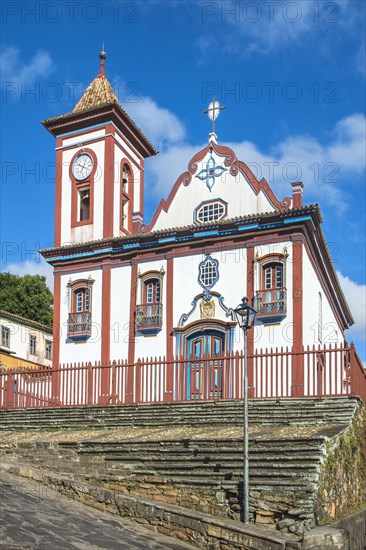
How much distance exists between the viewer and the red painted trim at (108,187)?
82.3 ft

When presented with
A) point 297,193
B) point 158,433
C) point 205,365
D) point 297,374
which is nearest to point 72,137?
point 297,193

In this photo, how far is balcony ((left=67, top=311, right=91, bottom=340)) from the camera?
79.6 feet

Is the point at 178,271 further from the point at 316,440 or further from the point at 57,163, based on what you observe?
the point at 316,440

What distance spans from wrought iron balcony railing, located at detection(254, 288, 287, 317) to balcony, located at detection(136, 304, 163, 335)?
3.27 meters

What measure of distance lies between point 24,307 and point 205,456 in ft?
122

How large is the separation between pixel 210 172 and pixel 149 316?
16.3 feet

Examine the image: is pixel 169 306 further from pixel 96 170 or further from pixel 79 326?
pixel 96 170

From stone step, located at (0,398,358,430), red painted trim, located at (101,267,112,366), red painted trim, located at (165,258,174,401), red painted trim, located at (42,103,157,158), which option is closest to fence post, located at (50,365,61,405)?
stone step, located at (0,398,358,430)

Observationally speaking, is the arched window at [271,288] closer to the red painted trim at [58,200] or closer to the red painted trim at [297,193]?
the red painted trim at [297,193]

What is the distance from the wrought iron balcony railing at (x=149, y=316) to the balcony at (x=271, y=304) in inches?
128

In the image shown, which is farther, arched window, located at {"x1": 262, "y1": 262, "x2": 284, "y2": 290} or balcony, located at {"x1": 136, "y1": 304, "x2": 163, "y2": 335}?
balcony, located at {"x1": 136, "y1": 304, "x2": 163, "y2": 335}

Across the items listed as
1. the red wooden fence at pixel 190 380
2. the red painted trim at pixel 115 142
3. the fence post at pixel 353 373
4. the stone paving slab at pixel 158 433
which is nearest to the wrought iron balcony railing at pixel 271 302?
the red wooden fence at pixel 190 380

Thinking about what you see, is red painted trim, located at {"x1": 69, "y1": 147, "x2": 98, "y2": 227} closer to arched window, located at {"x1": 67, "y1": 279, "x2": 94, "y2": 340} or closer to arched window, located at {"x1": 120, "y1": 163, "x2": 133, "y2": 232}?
arched window, located at {"x1": 120, "y1": 163, "x2": 133, "y2": 232}

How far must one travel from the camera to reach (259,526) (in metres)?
11.0
